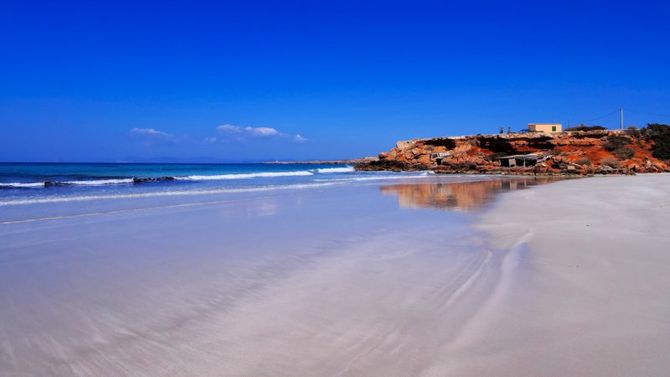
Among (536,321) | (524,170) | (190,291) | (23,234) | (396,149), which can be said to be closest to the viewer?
(536,321)

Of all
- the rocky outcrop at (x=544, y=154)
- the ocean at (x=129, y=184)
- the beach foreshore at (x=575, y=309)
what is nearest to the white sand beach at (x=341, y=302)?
the beach foreshore at (x=575, y=309)

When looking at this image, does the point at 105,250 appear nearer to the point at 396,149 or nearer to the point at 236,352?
the point at 236,352

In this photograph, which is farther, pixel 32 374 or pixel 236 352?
pixel 236 352

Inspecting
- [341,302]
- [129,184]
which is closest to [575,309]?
[341,302]

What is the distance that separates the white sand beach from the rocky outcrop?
31.5 meters

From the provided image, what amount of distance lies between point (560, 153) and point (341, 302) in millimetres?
42252

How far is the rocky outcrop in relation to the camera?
114ft

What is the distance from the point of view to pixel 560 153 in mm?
39719

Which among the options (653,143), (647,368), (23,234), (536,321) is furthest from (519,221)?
(653,143)

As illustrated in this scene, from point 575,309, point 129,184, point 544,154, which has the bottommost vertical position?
point 575,309

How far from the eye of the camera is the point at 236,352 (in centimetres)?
290

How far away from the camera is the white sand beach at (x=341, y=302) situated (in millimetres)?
2775

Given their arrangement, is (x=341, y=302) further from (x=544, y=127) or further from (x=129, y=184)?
(x=544, y=127)

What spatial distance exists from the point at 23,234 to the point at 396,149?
5519cm
